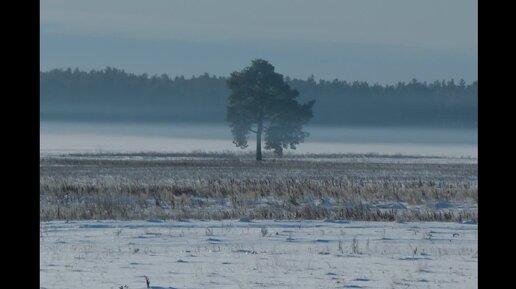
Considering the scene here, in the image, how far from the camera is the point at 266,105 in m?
68.9

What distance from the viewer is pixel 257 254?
11.0 m

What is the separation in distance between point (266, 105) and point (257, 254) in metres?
58.1

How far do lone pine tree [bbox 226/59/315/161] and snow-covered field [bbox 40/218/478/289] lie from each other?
5306cm

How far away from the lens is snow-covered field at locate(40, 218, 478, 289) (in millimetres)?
8914

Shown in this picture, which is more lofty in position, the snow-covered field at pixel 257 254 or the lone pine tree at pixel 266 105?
the lone pine tree at pixel 266 105

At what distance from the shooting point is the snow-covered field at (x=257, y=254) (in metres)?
8.91

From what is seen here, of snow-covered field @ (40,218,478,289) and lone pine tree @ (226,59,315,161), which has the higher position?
lone pine tree @ (226,59,315,161)

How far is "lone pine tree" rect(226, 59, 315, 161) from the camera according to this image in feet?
225

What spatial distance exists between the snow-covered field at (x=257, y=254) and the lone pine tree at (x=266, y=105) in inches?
2089

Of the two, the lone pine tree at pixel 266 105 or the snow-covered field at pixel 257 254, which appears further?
the lone pine tree at pixel 266 105

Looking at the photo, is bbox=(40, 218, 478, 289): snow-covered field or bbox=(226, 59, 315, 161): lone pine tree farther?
bbox=(226, 59, 315, 161): lone pine tree

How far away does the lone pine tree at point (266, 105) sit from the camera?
68.6 meters

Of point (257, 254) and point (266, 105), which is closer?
point (257, 254)
